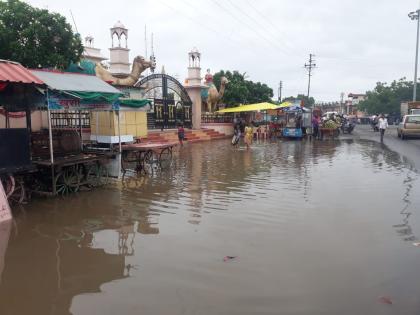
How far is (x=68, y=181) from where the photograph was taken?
346 inches

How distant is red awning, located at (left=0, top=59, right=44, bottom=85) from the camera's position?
704cm

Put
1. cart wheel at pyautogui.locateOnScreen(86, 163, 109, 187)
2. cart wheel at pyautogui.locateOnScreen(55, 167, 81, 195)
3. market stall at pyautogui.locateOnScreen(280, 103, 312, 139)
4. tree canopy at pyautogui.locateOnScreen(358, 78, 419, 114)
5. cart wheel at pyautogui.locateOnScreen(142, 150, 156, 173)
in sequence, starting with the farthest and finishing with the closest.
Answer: tree canopy at pyautogui.locateOnScreen(358, 78, 419, 114) → market stall at pyautogui.locateOnScreen(280, 103, 312, 139) → cart wheel at pyautogui.locateOnScreen(142, 150, 156, 173) → cart wheel at pyautogui.locateOnScreen(86, 163, 109, 187) → cart wheel at pyautogui.locateOnScreen(55, 167, 81, 195)

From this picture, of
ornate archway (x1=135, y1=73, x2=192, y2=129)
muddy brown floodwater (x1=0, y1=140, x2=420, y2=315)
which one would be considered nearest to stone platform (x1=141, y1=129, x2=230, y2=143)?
ornate archway (x1=135, y1=73, x2=192, y2=129)

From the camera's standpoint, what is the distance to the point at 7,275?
14.7 ft

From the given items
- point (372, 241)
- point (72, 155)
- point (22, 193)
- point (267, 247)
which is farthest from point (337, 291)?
point (72, 155)

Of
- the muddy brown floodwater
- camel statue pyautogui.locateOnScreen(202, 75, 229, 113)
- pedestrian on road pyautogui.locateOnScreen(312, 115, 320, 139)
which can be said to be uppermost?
camel statue pyautogui.locateOnScreen(202, 75, 229, 113)

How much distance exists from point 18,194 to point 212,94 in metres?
24.9

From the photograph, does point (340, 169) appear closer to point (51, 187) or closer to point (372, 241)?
point (372, 241)

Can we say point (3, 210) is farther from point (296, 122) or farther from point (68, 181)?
point (296, 122)

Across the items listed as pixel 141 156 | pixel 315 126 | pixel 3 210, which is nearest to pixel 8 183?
pixel 3 210

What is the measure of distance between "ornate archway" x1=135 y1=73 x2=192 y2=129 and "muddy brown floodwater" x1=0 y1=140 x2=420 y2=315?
557 inches

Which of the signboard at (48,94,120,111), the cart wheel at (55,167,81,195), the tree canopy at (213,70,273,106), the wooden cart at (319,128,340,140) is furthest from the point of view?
the tree canopy at (213,70,273,106)

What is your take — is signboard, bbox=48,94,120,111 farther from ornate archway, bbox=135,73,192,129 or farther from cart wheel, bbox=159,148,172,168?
ornate archway, bbox=135,73,192,129

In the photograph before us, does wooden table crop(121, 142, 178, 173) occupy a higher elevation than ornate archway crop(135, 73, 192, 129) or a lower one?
lower
